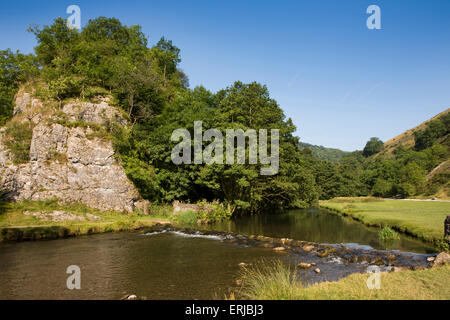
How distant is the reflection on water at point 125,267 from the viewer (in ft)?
42.7

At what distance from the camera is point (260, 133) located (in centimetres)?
4134

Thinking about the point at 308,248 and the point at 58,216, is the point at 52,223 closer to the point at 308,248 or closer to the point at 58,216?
the point at 58,216

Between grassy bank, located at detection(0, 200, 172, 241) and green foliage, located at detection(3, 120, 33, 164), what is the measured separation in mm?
8343

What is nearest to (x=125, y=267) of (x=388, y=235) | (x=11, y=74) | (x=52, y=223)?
(x=52, y=223)

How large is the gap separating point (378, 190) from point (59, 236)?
12464 centimetres

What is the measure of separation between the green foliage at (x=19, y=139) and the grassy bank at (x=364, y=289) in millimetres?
40656

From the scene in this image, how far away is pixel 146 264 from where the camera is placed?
17594 mm

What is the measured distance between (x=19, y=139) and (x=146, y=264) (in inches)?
1411

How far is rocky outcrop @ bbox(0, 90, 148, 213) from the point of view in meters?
36.4

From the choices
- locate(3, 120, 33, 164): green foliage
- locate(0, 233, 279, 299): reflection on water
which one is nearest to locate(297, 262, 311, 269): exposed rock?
locate(0, 233, 279, 299): reflection on water

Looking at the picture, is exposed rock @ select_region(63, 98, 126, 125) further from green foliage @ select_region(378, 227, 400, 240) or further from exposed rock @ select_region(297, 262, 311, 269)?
green foliage @ select_region(378, 227, 400, 240)

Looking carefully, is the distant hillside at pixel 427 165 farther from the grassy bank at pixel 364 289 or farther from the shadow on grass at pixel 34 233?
the shadow on grass at pixel 34 233

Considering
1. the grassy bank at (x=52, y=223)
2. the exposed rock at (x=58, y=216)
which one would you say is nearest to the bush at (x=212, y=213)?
the grassy bank at (x=52, y=223)
